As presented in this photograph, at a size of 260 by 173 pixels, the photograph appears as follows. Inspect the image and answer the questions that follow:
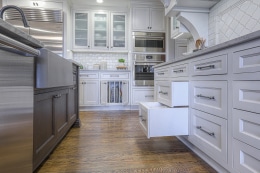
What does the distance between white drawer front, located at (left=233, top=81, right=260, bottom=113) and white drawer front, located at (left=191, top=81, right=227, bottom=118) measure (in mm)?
96

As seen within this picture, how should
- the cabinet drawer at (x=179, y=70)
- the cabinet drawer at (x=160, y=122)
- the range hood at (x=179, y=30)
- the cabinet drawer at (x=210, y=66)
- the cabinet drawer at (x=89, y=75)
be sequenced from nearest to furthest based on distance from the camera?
the cabinet drawer at (x=210, y=66) → the cabinet drawer at (x=160, y=122) → the cabinet drawer at (x=179, y=70) → the range hood at (x=179, y=30) → the cabinet drawer at (x=89, y=75)

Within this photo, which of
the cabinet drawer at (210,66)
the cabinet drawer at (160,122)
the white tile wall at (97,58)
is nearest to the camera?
the cabinet drawer at (210,66)

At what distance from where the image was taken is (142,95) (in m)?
3.86

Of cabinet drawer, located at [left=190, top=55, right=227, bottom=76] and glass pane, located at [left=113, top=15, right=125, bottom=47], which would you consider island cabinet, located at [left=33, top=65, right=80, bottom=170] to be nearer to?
cabinet drawer, located at [left=190, top=55, right=227, bottom=76]

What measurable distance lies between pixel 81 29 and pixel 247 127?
3.78 m

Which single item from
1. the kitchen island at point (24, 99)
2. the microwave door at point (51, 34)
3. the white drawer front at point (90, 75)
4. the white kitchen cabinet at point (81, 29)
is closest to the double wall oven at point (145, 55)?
the white drawer front at point (90, 75)

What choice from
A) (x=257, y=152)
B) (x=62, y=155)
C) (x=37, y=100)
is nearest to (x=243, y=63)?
(x=257, y=152)

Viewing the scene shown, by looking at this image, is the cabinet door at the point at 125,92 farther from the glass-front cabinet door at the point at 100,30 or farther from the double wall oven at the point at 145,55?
the glass-front cabinet door at the point at 100,30

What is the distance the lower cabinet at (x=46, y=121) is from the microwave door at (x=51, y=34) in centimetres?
219

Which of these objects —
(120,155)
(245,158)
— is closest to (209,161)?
(245,158)

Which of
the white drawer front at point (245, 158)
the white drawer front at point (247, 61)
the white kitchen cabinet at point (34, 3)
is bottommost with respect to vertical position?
the white drawer front at point (245, 158)

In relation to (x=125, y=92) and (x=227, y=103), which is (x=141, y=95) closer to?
(x=125, y=92)

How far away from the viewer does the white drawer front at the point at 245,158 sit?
81cm

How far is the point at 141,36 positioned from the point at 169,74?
6.92 ft
